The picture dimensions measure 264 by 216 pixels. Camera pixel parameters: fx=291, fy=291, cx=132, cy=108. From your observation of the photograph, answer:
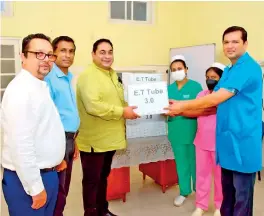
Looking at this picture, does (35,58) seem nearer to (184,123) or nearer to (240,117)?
(240,117)

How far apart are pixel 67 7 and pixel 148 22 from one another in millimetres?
1341

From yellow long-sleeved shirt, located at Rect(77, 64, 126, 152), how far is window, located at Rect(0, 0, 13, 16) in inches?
95.1

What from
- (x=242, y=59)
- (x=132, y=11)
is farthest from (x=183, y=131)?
(x=132, y=11)

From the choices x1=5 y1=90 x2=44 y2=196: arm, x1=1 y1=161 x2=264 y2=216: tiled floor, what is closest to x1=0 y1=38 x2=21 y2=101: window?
x1=1 y1=161 x2=264 y2=216: tiled floor

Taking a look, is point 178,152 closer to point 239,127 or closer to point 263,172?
point 239,127

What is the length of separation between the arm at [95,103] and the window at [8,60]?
2.35 m

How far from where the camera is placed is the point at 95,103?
6.37 feet

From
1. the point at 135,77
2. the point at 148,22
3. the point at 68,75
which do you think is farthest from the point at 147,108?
the point at 148,22

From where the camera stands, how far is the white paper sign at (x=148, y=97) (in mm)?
2025

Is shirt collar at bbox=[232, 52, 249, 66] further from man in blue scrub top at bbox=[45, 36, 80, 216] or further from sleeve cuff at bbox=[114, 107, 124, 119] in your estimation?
man in blue scrub top at bbox=[45, 36, 80, 216]

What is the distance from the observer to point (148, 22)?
187 inches

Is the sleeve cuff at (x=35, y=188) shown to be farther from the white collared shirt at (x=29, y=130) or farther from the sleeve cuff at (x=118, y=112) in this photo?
the sleeve cuff at (x=118, y=112)

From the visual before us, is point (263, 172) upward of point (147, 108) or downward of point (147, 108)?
downward

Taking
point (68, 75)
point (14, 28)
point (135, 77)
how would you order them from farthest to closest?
point (14, 28)
point (135, 77)
point (68, 75)
